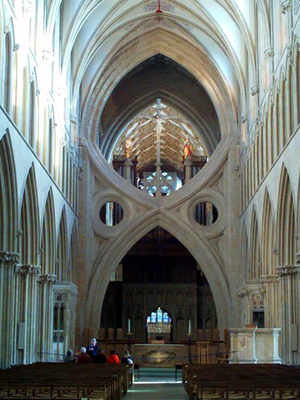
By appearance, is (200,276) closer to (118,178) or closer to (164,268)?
(164,268)

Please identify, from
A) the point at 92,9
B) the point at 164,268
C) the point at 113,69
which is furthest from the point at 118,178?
the point at 164,268

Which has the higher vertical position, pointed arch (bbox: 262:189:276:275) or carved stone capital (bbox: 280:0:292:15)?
carved stone capital (bbox: 280:0:292:15)

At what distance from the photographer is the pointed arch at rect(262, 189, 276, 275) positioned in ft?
90.2

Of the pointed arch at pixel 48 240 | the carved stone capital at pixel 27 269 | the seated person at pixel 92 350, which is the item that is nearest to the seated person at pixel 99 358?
the seated person at pixel 92 350

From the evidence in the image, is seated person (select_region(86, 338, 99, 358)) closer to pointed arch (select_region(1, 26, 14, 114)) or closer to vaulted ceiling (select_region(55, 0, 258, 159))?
pointed arch (select_region(1, 26, 14, 114))

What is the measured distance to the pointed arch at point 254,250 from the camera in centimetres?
3091

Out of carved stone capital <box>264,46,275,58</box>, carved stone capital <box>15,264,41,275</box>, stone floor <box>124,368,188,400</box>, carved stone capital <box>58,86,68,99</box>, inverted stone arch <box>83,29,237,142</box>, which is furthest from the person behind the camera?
inverted stone arch <box>83,29,237,142</box>

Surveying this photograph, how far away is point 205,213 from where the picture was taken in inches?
1709

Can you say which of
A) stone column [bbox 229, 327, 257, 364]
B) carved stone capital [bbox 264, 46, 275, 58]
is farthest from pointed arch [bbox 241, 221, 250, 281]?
stone column [bbox 229, 327, 257, 364]

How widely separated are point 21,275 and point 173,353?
902 cm

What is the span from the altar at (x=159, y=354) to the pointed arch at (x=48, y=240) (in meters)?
5.30

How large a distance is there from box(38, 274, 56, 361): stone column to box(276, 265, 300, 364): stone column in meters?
8.10

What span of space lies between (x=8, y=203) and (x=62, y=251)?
10560 millimetres

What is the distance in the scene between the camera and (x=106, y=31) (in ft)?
113
